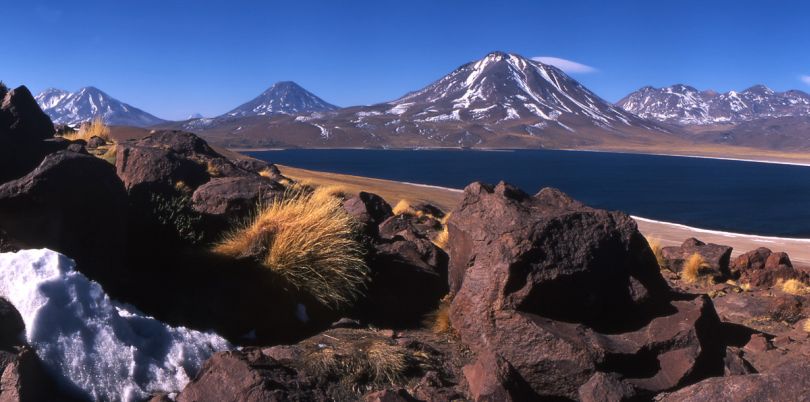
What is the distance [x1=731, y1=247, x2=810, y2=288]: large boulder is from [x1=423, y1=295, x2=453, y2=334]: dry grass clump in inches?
270

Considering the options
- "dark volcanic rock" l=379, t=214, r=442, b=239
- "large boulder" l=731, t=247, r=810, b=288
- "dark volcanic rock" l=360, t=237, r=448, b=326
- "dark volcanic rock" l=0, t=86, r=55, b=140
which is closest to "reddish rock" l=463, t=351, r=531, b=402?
"dark volcanic rock" l=360, t=237, r=448, b=326

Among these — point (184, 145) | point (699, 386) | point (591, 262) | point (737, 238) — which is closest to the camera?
point (699, 386)

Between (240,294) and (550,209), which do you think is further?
(550,209)

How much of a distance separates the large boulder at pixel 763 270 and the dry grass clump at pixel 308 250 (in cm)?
760

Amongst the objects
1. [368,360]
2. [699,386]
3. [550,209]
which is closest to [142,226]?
[368,360]

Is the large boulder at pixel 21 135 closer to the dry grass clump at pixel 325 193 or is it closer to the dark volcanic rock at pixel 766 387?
the dry grass clump at pixel 325 193

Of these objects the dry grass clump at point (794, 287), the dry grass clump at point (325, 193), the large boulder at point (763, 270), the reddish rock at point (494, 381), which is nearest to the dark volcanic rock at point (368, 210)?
the dry grass clump at point (325, 193)

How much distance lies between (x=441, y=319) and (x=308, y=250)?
131 cm

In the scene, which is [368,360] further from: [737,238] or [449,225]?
[737,238]

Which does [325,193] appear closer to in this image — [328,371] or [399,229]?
[399,229]

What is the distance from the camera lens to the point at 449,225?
580 cm

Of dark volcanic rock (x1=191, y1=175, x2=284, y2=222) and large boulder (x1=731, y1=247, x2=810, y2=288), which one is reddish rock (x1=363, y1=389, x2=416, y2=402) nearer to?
dark volcanic rock (x1=191, y1=175, x2=284, y2=222)

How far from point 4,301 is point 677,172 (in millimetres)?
95895

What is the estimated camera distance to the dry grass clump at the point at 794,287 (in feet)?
31.4
